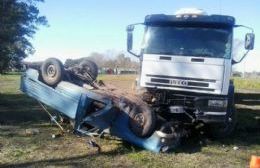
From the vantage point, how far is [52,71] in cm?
1102

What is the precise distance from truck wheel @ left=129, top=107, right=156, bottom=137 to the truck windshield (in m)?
2.03

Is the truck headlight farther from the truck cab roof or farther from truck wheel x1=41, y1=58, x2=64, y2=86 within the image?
truck wheel x1=41, y1=58, x2=64, y2=86

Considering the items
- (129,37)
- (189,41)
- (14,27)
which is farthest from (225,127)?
(14,27)

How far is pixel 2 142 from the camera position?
1012 cm

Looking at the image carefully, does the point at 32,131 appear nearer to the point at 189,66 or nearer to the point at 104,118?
the point at 104,118

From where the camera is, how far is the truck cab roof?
1134 cm

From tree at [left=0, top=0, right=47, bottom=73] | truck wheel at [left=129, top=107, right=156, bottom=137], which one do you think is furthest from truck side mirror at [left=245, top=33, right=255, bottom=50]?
tree at [left=0, top=0, right=47, bottom=73]

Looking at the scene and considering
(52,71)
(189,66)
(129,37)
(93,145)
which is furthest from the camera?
(129,37)

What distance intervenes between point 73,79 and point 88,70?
51.8 inches

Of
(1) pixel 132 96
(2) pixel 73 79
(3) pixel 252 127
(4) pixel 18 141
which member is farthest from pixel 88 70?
(3) pixel 252 127

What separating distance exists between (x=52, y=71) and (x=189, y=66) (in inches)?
119

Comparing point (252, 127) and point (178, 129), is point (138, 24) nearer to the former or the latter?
point (178, 129)

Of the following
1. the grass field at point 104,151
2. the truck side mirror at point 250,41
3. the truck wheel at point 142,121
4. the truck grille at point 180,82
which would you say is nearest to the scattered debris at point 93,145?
the grass field at point 104,151

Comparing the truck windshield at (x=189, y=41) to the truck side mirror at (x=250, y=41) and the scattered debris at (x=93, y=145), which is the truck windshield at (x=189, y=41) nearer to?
the truck side mirror at (x=250, y=41)
